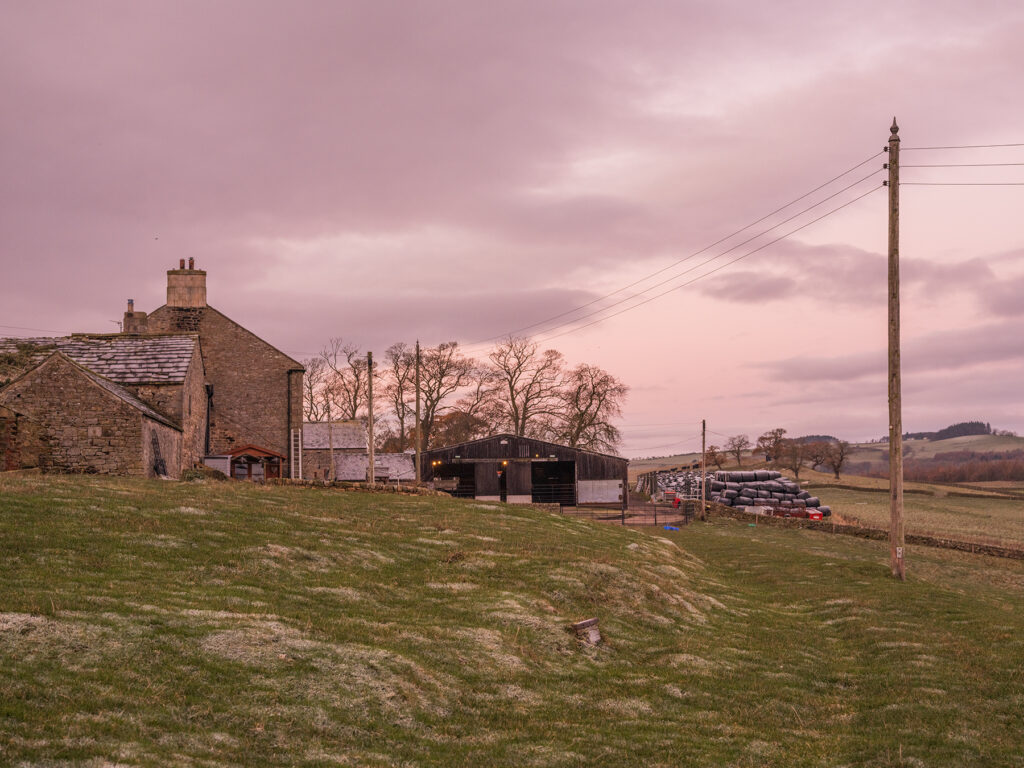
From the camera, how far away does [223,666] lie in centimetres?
1163

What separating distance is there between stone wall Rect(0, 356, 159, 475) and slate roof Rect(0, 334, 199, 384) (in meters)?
7.29

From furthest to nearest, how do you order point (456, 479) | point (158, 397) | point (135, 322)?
point (456, 479) → point (135, 322) → point (158, 397)

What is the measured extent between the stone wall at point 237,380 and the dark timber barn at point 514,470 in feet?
75.9

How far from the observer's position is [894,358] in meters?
27.8

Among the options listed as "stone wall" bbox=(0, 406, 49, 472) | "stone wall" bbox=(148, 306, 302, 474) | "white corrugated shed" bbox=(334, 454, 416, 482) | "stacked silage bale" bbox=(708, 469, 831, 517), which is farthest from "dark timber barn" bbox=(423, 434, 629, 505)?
"stone wall" bbox=(0, 406, 49, 472)

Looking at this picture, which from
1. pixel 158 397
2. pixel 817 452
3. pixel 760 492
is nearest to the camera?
pixel 158 397

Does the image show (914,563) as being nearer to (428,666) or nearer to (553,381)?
(428,666)

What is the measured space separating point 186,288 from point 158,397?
16.3 m

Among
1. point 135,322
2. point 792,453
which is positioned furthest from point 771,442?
point 135,322

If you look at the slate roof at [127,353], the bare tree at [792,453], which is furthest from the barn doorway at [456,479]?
the bare tree at [792,453]

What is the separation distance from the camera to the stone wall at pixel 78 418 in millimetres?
32438

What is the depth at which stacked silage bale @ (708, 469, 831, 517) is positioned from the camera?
7056 cm

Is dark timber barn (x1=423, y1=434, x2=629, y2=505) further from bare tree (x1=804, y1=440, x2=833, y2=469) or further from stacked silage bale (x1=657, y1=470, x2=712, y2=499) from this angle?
bare tree (x1=804, y1=440, x2=833, y2=469)

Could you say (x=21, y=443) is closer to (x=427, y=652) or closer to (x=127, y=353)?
(x=127, y=353)
